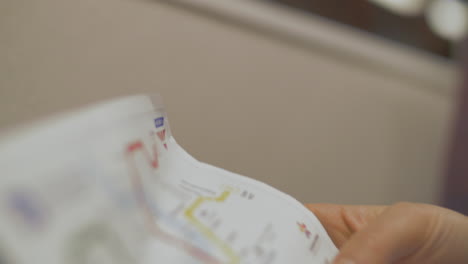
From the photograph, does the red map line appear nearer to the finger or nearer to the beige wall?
the beige wall

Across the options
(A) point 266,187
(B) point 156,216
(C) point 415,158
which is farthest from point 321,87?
(B) point 156,216

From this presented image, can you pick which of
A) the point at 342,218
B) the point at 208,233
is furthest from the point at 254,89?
the point at 208,233

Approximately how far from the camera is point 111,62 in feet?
1.47

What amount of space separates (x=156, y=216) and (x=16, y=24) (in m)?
0.30

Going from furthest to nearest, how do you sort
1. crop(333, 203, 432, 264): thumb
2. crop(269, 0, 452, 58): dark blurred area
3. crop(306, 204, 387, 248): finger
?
crop(269, 0, 452, 58): dark blurred area < crop(306, 204, 387, 248): finger < crop(333, 203, 432, 264): thumb

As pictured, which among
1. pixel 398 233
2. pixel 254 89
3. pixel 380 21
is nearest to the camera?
pixel 398 233

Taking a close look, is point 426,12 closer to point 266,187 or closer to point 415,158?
point 415,158

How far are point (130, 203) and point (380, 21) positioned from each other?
67 cm

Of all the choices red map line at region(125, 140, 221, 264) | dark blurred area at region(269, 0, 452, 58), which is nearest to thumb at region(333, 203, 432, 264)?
red map line at region(125, 140, 221, 264)

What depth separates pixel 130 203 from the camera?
232 millimetres

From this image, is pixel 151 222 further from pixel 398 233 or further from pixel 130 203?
pixel 398 233

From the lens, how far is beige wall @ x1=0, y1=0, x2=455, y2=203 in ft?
1.33

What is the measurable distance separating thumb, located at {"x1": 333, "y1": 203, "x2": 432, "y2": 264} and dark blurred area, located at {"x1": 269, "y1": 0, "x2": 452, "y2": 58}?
0.43 metres

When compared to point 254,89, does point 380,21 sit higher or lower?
higher
